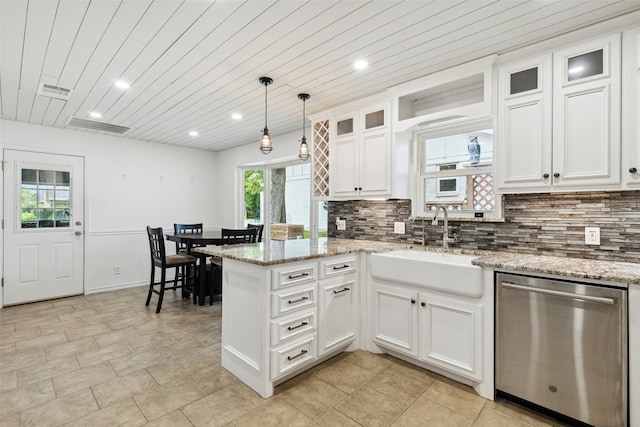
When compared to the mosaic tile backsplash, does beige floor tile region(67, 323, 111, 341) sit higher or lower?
lower

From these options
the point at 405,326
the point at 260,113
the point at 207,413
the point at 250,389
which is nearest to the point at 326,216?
the point at 260,113

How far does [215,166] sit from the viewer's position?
603 centimetres

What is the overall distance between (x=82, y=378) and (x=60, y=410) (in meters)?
0.39

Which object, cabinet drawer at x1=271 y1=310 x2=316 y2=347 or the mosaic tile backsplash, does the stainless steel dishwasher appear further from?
cabinet drawer at x1=271 y1=310 x2=316 y2=347

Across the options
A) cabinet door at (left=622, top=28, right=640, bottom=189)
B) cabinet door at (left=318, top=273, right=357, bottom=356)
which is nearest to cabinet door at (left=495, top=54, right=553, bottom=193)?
cabinet door at (left=622, top=28, right=640, bottom=189)

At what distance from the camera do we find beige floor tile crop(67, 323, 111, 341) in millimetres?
3068

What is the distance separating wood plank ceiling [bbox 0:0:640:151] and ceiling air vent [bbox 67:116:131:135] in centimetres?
62

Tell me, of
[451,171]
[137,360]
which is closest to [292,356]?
[137,360]

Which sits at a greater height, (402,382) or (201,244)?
(201,244)

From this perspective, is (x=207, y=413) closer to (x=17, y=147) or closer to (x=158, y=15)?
(x=158, y=15)

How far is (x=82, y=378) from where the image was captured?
2.30 m

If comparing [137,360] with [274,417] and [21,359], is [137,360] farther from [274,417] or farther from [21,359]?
[274,417]

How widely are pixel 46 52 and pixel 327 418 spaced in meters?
3.14

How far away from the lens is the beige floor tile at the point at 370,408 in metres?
1.86
